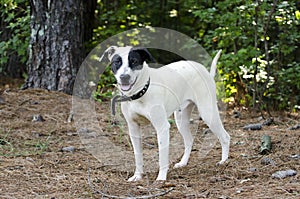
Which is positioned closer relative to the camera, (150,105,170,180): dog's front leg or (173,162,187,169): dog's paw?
(150,105,170,180): dog's front leg

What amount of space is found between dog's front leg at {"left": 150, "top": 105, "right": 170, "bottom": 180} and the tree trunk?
3.82 metres

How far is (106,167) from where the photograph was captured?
4391 mm

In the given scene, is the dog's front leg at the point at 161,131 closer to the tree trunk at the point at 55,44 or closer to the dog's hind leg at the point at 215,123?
the dog's hind leg at the point at 215,123

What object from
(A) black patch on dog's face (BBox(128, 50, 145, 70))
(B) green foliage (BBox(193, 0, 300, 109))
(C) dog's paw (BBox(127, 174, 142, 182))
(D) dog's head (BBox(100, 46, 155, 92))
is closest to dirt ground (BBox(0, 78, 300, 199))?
(C) dog's paw (BBox(127, 174, 142, 182))

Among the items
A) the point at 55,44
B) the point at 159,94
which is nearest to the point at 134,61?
the point at 159,94

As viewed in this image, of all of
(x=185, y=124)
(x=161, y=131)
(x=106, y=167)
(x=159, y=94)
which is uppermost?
(x=159, y=94)

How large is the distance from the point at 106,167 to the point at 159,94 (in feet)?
3.09

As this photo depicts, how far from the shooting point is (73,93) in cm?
747

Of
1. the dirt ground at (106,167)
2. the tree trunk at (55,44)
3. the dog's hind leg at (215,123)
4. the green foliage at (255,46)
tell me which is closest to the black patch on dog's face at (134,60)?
the dirt ground at (106,167)

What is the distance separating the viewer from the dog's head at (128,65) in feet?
12.0

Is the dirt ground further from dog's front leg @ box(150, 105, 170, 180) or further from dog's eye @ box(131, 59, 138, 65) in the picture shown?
dog's eye @ box(131, 59, 138, 65)

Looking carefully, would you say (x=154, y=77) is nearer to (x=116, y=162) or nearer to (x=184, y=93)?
(x=184, y=93)

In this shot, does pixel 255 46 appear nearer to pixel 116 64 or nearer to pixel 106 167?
pixel 106 167

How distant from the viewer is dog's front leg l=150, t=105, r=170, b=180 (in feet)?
12.6
